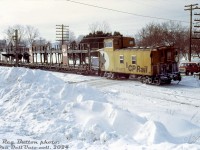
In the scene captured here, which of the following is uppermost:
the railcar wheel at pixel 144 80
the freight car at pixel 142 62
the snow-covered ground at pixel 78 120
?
the freight car at pixel 142 62

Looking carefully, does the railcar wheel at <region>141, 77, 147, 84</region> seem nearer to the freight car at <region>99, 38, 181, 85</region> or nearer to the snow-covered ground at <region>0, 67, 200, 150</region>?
the freight car at <region>99, 38, 181, 85</region>

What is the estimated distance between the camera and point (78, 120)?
9.19m

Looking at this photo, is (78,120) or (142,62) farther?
(142,62)

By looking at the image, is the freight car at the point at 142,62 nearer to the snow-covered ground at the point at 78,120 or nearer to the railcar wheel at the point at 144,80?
the railcar wheel at the point at 144,80

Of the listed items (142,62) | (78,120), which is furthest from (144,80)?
(78,120)

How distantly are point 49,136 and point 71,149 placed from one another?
4.06 ft

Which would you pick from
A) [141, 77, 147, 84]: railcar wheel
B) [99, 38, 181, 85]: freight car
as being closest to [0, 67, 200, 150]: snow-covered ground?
[99, 38, 181, 85]: freight car

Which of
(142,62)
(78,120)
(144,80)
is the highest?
(142,62)

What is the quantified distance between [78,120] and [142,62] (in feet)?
46.6

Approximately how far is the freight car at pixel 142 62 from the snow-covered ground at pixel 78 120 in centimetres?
672

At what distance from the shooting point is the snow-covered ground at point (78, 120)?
23.7ft

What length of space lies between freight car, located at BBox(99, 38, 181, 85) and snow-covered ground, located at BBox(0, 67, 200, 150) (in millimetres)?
6722

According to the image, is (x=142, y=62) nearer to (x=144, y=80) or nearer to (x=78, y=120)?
(x=144, y=80)

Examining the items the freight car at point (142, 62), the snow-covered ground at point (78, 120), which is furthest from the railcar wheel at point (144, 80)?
the snow-covered ground at point (78, 120)
